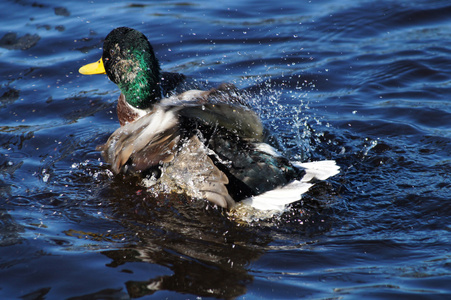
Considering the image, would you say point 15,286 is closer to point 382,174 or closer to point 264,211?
point 264,211

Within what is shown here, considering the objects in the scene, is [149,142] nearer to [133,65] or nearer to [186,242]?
[186,242]

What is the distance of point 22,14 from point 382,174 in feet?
19.0

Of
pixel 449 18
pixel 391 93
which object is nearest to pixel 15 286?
pixel 391 93

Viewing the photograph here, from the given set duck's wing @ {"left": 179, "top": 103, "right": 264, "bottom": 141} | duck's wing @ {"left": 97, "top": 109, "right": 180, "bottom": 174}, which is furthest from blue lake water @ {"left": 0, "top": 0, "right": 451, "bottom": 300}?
duck's wing @ {"left": 179, "top": 103, "right": 264, "bottom": 141}

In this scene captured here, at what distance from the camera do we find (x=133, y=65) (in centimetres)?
441

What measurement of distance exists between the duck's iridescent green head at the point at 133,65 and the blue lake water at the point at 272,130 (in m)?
0.69

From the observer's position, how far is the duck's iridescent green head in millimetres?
4383

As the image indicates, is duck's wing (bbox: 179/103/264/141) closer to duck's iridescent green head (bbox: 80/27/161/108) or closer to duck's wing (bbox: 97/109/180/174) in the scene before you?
duck's wing (bbox: 97/109/180/174)

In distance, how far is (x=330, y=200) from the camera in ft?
12.8

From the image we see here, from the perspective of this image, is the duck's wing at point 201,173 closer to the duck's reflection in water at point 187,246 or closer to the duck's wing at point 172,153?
the duck's wing at point 172,153

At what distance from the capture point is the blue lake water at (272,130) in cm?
305

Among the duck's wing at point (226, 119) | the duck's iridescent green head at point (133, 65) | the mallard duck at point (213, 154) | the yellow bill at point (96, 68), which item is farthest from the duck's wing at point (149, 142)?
the yellow bill at point (96, 68)

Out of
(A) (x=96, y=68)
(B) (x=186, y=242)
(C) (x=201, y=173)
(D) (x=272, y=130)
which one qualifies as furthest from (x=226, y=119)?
(A) (x=96, y=68)

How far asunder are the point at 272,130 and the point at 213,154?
1408 millimetres
